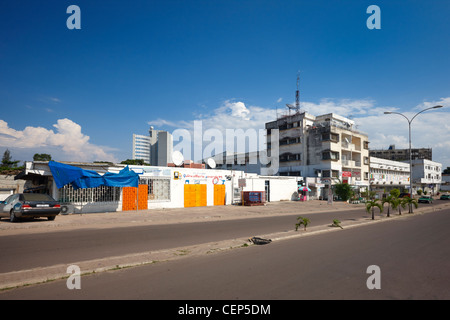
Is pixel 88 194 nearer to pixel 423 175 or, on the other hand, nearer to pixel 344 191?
pixel 344 191

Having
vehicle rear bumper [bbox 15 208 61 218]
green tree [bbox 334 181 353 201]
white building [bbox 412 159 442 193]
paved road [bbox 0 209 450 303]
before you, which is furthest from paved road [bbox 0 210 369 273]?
white building [bbox 412 159 442 193]

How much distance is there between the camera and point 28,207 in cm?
1441

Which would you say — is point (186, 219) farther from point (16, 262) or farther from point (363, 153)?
point (363, 153)

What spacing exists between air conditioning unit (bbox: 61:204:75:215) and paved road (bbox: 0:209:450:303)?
50.5ft

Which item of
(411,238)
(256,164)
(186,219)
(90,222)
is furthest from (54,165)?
(256,164)

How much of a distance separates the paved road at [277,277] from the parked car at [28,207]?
442 inches

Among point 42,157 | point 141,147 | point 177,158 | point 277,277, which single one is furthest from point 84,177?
point 141,147

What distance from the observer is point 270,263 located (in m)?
6.75

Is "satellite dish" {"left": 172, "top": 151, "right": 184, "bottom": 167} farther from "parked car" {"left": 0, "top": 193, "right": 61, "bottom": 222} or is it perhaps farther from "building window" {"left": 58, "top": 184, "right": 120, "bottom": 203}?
"parked car" {"left": 0, "top": 193, "right": 61, "bottom": 222}

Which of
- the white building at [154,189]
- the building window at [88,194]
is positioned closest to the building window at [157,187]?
the white building at [154,189]

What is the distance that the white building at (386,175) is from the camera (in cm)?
6169

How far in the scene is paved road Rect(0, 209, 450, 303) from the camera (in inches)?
187

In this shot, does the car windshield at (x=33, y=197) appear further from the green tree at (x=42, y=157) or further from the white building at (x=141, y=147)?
the white building at (x=141, y=147)

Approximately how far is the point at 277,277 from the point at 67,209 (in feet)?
60.0
